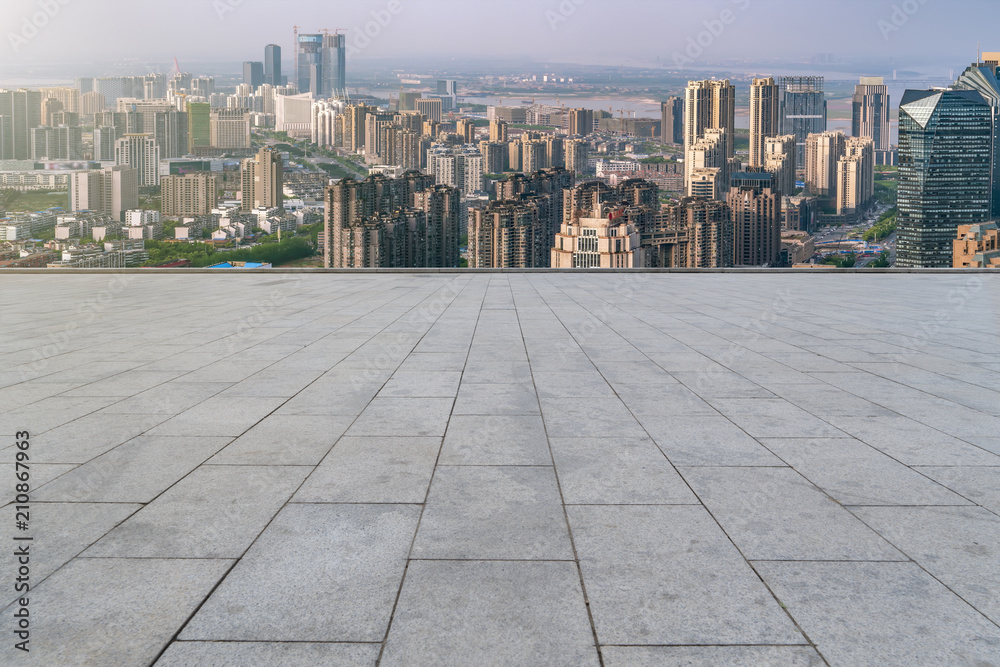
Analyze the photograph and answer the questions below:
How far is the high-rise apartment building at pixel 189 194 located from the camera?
7150 centimetres

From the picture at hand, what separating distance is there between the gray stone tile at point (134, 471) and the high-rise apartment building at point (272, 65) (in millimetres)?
184826

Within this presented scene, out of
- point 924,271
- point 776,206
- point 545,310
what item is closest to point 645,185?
point 776,206

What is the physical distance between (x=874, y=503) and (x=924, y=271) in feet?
77.5

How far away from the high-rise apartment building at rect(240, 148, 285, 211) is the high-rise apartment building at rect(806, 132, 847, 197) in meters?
104

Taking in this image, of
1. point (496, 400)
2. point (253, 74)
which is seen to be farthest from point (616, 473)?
point (253, 74)

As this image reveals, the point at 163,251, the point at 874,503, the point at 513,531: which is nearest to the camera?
the point at 513,531

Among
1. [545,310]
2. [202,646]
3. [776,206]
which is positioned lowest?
[202,646]

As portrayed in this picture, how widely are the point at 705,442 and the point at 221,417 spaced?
4280mm

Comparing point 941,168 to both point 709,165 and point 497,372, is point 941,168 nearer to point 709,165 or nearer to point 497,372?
point 709,165

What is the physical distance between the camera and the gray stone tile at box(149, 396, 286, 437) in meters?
6.26

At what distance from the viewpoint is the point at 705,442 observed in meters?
5.93

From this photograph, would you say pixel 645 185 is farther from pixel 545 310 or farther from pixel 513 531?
pixel 513 531

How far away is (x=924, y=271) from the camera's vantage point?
24.8 m

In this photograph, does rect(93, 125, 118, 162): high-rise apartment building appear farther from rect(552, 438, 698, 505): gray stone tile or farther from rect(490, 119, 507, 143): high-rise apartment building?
rect(552, 438, 698, 505): gray stone tile
